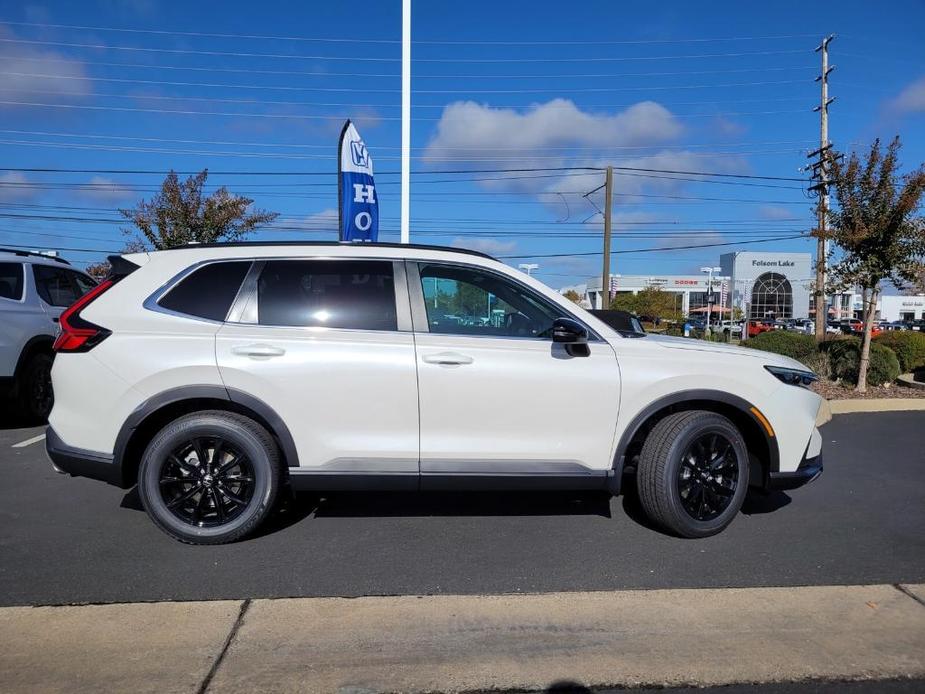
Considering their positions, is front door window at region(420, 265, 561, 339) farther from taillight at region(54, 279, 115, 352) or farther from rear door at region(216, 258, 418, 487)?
taillight at region(54, 279, 115, 352)

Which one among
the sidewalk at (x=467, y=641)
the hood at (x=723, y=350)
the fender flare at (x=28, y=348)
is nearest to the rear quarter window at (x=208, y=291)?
the sidewalk at (x=467, y=641)

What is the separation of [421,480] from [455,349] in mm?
820

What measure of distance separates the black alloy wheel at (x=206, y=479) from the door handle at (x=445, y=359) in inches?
49.6

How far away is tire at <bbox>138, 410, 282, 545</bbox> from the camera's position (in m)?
4.21

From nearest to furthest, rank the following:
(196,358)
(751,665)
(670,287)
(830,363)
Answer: (751,665), (196,358), (830,363), (670,287)

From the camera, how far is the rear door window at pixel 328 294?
4.35 meters

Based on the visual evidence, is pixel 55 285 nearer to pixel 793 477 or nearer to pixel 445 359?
pixel 445 359

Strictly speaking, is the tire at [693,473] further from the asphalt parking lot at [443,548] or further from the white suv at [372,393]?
→ the asphalt parking lot at [443,548]

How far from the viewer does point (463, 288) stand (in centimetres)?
456

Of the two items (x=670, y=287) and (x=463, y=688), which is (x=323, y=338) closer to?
(x=463, y=688)

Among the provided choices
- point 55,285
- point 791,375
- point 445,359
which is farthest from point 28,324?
point 791,375

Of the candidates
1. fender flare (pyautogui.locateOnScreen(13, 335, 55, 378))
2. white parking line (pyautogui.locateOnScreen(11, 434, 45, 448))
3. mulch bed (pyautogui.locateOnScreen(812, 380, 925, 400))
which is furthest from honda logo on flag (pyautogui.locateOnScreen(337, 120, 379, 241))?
mulch bed (pyautogui.locateOnScreen(812, 380, 925, 400))

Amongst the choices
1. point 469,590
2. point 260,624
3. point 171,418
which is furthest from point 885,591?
point 171,418

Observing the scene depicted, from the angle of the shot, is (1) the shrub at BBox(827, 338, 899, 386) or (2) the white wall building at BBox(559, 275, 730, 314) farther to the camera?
(2) the white wall building at BBox(559, 275, 730, 314)
